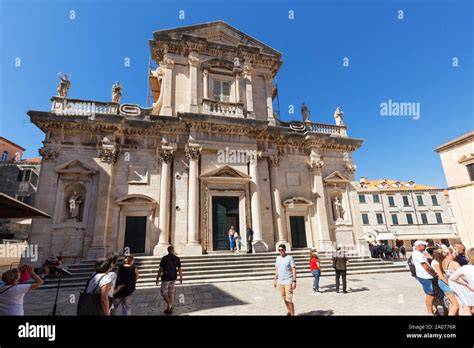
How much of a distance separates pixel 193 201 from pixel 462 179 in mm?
25054

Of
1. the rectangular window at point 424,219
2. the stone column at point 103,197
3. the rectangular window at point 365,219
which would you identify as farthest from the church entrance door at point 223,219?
the rectangular window at point 424,219

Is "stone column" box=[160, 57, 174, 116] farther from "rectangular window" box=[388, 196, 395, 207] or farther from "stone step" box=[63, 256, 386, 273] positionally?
"rectangular window" box=[388, 196, 395, 207]

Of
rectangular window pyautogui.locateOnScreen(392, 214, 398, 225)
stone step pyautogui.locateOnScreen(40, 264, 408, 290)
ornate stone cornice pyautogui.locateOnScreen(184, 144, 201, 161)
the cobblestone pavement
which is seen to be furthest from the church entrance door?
rectangular window pyautogui.locateOnScreen(392, 214, 398, 225)

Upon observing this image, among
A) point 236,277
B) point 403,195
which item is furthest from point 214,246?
point 403,195

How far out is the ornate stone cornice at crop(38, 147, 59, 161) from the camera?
13.0m

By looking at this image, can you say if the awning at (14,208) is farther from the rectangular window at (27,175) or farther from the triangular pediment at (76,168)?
the rectangular window at (27,175)

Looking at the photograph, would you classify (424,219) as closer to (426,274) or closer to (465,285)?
(426,274)

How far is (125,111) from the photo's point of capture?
15305mm

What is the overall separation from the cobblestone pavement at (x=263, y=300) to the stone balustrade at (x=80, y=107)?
10.1 meters

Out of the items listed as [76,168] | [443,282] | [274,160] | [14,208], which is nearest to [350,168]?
[274,160]

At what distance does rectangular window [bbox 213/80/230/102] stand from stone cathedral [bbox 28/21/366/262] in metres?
0.08

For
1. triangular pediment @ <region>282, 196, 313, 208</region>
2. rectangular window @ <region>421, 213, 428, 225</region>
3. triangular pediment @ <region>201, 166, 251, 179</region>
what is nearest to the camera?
triangular pediment @ <region>201, 166, 251, 179</region>

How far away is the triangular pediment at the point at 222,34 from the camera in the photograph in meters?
17.9
